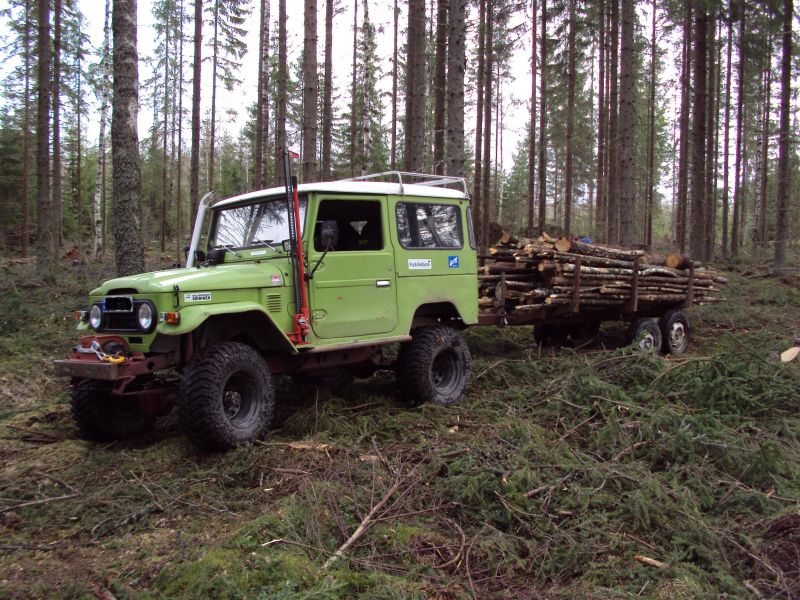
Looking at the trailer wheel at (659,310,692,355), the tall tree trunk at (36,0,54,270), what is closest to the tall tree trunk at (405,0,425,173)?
the trailer wheel at (659,310,692,355)

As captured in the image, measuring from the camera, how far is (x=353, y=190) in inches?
242

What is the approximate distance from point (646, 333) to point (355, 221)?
238 inches

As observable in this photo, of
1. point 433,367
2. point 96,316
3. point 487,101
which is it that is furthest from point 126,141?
point 487,101

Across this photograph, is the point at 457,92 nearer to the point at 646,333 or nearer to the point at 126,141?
the point at 646,333

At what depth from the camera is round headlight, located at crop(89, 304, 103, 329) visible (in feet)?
17.3

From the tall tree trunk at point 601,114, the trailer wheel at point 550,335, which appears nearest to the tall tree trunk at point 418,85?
the trailer wheel at point 550,335

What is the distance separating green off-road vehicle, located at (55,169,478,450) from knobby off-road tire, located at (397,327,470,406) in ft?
0.05

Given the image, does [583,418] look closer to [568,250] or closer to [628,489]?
[628,489]

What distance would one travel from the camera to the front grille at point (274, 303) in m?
5.53

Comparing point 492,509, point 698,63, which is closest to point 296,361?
point 492,509

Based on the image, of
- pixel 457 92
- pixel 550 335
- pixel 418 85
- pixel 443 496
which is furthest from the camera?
pixel 418 85

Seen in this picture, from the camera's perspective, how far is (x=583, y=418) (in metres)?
5.99

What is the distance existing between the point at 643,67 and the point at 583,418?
30.5 meters

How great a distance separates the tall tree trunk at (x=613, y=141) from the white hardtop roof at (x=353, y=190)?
12.5m
